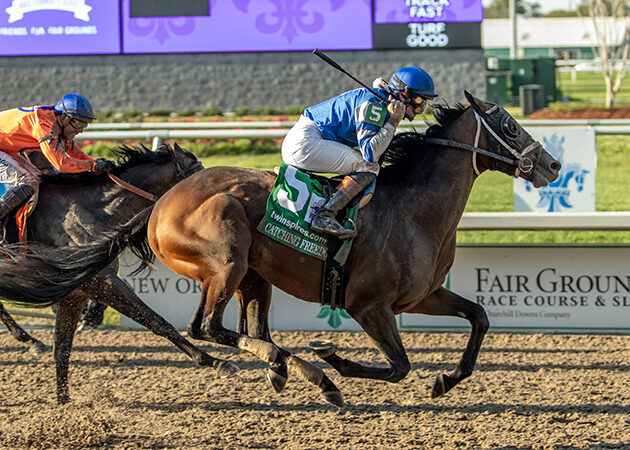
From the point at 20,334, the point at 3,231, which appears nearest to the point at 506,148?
the point at 3,231

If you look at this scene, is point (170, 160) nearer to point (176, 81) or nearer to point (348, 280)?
point (348, 280)

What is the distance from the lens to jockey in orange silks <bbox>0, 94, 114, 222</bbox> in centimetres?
504

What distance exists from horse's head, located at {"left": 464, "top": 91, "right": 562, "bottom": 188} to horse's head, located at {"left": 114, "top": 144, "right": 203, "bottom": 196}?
1.90 meters

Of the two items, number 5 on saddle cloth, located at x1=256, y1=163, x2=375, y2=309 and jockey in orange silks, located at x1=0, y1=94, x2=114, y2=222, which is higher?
jockey in orange silks, located at x1=0, y1=94, x2=114, y2=222

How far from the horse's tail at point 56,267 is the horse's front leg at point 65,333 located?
0.42 meters

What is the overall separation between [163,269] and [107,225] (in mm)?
1888

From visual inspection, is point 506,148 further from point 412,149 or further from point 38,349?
point 38,349

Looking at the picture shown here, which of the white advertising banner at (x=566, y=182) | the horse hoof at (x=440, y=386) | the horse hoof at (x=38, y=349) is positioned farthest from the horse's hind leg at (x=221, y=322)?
the white advertising banner at (x=566, y=182)

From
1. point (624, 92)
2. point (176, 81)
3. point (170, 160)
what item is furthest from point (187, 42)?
point (624, 92)

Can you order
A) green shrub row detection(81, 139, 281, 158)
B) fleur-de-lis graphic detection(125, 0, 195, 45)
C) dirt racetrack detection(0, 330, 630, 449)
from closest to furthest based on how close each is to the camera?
dirt racetrack detection(0, 330, 630, 449), green shrub row detection(81, 139, 281, 158), fleur-de-lis graphic detection(125, 0, 195, 45)

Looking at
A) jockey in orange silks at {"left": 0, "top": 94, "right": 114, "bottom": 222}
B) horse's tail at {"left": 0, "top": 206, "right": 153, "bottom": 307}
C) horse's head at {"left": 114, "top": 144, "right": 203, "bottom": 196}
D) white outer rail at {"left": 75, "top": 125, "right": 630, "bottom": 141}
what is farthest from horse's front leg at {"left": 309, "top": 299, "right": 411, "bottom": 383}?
white outer rail at {"left": 75, "top": 125, "right": 630, "bottom": 141}

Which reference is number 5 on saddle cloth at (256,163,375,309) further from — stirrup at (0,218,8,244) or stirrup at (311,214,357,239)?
stirrup at (0,218,8,244)

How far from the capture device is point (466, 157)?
→ 443cm

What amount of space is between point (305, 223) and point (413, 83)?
0.91 meters
